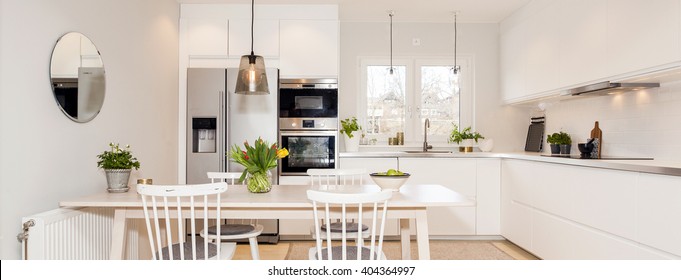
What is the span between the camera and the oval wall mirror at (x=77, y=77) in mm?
2185

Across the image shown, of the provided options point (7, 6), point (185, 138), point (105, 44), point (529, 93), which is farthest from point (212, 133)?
point (529, 93)

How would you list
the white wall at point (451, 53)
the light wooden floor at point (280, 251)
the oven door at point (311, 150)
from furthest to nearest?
the white wall at point (451, 53)
the oven door at point (311, 150)
the light wooden floor at point (280, 251)

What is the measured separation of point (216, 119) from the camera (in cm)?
386

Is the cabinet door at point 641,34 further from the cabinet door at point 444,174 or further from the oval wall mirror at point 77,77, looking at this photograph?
the oval wall mirror at point 77,77

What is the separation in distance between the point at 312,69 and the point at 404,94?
117cm

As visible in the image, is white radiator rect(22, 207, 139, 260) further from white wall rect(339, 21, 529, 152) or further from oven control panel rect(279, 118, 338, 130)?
white wall rect(339, 21, 529, 152)

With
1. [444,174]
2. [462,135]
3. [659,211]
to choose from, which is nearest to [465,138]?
[462,135]

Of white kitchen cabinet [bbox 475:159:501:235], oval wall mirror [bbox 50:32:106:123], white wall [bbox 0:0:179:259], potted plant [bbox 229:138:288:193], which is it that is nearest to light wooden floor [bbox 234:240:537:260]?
white kitchen cabinet [bbox 475:159:501:235]

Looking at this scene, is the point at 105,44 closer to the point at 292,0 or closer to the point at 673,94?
the point at 292,0

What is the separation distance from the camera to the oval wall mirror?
219cm

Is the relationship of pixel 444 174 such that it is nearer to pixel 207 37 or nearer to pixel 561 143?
pixel 561 143

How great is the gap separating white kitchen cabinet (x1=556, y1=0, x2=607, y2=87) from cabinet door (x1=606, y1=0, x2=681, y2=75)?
0.28 ft

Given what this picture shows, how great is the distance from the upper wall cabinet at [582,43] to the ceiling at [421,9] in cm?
21

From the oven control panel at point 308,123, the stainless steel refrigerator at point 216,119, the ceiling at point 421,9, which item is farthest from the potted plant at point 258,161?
the ceiling at point 421,9
